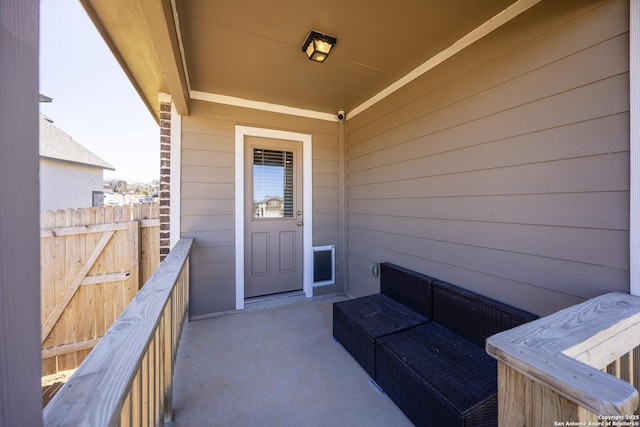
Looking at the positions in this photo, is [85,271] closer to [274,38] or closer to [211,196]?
[211,196]

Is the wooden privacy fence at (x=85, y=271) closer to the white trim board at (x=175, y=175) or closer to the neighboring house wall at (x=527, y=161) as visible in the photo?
the white trim board at (x=175, y=175)

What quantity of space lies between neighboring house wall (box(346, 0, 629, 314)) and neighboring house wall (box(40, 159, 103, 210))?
8.26m

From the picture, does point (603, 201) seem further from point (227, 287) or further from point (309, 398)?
point (227, 287)

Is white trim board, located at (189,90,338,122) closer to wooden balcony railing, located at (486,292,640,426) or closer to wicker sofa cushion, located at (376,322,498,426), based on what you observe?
wicker sofa cushion, located at (376,322,498,426)

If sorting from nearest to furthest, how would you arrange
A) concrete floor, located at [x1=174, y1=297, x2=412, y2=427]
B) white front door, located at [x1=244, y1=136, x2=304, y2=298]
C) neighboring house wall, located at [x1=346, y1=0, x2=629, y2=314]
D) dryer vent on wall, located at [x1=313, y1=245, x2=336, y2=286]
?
1. neighboring house wall, located at [x1=346, y1=0, x2=629, y2=314]
2. concrete floor, located at [x1=174, y1=297, x2=412, y2=427]
3. white front door, located at [x1=244, y1=136, x2=304, y2=298]
4. dryer vent on wall, located at [x1=313, y1=245, x2=336, y2=286]

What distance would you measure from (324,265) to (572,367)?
3.08m

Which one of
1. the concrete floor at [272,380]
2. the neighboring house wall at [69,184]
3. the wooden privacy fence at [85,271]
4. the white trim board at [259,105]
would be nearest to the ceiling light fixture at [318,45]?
the white trim board at [259,105]

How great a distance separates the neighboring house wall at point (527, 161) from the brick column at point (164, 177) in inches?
102

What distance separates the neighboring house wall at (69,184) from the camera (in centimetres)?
661

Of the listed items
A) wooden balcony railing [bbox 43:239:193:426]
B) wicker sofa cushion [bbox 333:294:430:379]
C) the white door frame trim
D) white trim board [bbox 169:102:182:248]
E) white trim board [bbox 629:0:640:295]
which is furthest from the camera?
the white door frame trim

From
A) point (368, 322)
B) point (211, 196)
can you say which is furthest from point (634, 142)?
point (211, 196)

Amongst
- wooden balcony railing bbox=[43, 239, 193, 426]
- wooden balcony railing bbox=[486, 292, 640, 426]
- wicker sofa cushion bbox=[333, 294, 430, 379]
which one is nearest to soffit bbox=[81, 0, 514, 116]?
wooden balcony railing bbox=[43, 239, 193, 426]

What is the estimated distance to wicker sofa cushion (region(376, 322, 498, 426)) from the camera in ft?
4.32

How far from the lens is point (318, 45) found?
2.07 meters
